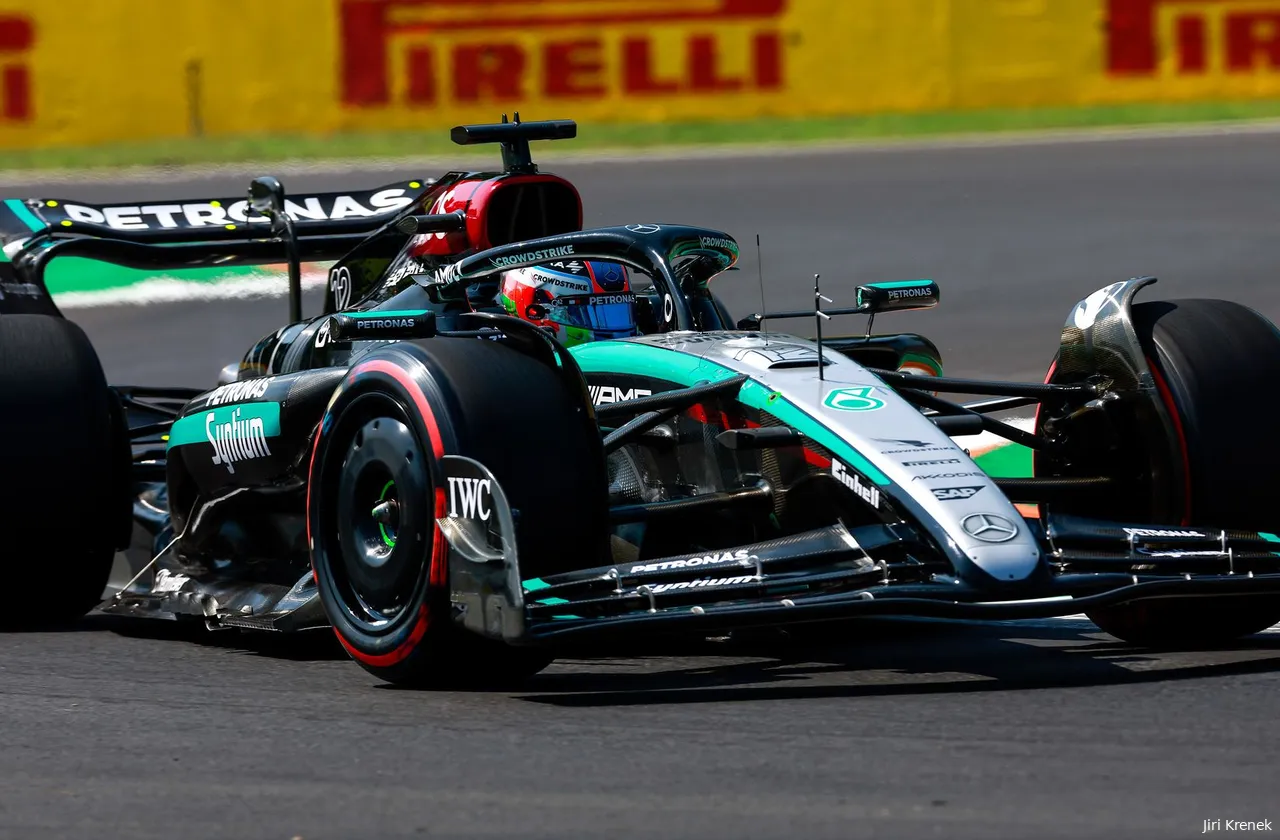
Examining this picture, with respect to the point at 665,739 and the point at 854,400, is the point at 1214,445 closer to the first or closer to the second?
the point at 854,400

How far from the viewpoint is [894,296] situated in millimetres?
6258

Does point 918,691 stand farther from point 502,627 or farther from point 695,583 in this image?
point 502,627

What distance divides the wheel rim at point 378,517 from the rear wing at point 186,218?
2577 millimetres

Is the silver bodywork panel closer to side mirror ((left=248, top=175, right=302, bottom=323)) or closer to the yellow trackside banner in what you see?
side mirror ((left=248, top=175, right=302, bottom=323))

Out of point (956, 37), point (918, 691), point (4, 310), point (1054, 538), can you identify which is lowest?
point (918, 691)

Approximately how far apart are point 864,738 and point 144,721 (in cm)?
178

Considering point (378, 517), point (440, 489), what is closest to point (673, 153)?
point (378, 517)

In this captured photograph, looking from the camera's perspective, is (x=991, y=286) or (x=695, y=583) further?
(x=991, y=286)

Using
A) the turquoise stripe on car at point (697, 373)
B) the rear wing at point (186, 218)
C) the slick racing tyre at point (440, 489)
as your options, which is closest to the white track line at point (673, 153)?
the rear wing at point (186, 218)

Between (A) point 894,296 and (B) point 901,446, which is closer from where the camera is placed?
(B) point 901,446

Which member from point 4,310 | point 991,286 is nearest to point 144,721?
point 4,310

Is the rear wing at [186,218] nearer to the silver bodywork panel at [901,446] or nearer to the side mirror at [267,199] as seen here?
the side mirror at [267,199]

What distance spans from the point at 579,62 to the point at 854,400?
47.5 feet

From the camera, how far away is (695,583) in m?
5.00
